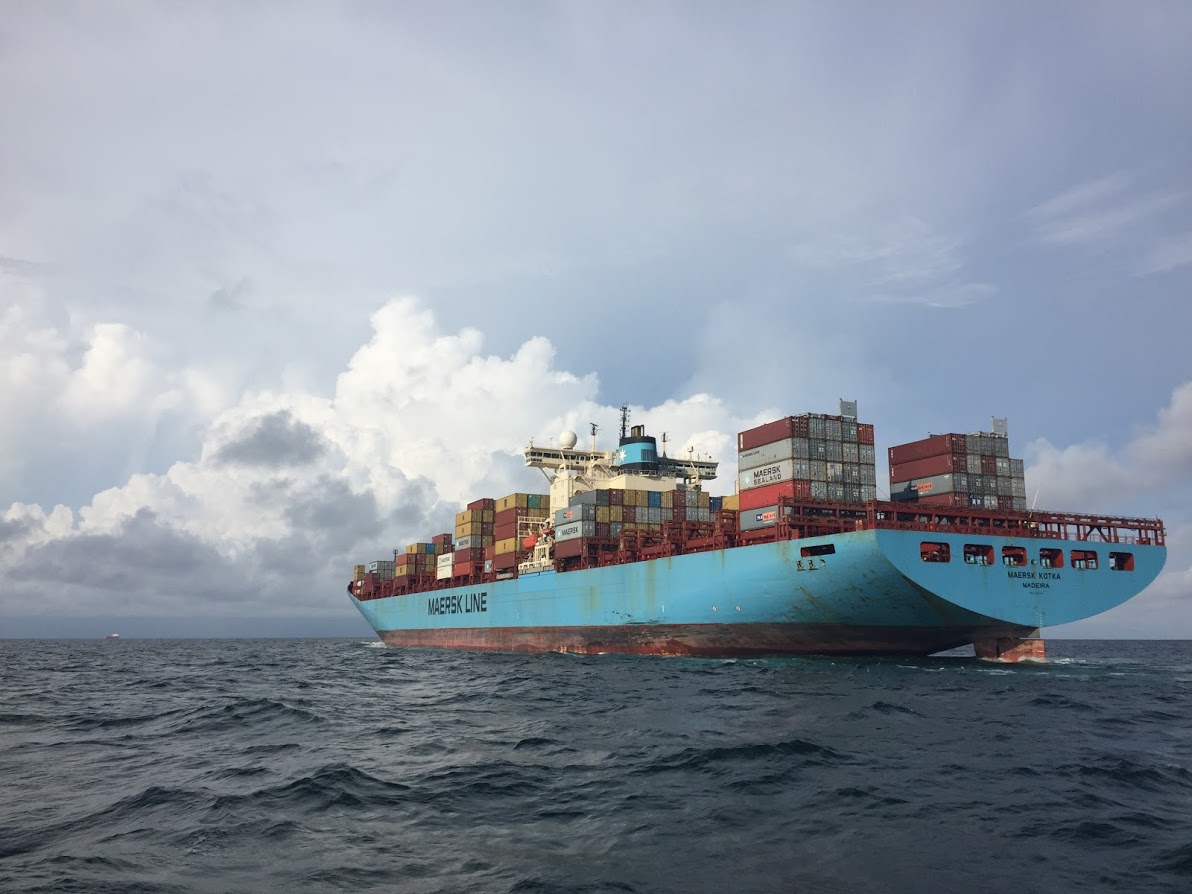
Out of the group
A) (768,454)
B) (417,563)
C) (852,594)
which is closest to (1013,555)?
(852,594)

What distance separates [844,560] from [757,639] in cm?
750

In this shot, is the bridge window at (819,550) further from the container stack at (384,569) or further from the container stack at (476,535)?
the container stack at (384,569)

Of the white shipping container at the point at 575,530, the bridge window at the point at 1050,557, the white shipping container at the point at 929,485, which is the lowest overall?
the bridge window at the point at 1050,557

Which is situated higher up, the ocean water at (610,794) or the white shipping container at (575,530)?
the white shipping container at (575,530)

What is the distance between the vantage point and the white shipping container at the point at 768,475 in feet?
131

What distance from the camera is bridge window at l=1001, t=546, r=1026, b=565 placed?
39.2m

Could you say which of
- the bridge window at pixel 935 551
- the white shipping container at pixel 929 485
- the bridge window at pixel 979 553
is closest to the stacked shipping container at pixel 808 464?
the white shipping container at pixel 929 485

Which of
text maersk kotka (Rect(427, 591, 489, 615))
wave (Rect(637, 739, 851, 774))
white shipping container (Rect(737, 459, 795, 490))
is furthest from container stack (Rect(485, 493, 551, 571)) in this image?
wave (Rect(637, 739, 851, 774))

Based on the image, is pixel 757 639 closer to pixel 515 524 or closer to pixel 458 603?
pixel 515 524

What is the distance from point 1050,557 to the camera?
41125mm

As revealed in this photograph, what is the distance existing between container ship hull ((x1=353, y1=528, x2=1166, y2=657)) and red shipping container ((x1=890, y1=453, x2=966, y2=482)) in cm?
450

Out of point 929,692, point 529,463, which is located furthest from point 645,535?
point 929,692

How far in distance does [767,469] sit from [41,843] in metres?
35.4

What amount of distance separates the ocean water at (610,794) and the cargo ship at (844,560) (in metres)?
10.6
